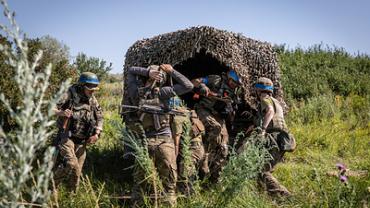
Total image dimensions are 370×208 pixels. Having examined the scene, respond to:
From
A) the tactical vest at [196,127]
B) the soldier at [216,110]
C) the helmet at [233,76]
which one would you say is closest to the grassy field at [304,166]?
the tactical vest at [196,127]

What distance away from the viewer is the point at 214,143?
7066 millimetres

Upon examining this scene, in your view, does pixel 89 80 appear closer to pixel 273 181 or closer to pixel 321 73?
pixel 273 181

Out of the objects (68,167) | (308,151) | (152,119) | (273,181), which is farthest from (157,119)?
(308,151)

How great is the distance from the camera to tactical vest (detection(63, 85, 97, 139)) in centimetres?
610

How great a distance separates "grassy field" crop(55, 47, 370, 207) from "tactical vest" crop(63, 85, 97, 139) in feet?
2.33

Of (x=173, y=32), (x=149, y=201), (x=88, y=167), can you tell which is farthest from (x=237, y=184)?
(x=173, y=32)

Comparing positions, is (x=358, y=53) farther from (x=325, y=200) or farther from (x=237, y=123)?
(x=325, y=200)

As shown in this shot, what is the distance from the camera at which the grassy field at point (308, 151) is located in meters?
4.42

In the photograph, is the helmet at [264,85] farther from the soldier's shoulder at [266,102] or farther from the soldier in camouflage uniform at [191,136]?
the soldier in camouflage uniform at [191,136]

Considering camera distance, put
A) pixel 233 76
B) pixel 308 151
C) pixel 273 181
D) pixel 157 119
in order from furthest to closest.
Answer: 1. pixel 308 151
2. pixel 233 76
3. pixel 273 181
4. pixel 157 119

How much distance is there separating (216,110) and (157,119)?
165 cm

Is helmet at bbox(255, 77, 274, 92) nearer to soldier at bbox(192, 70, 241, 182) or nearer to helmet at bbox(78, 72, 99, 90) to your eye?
soldier at bbox(192, 70, 241, 182)

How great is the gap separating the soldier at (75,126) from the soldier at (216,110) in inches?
65.6

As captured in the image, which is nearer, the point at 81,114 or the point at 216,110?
the point at 81,114
